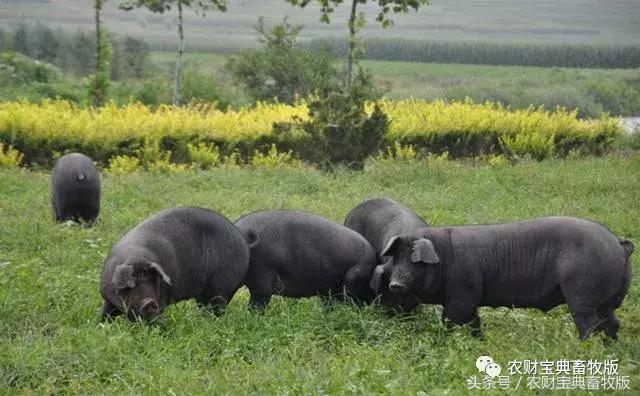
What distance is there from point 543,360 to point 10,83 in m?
22.3

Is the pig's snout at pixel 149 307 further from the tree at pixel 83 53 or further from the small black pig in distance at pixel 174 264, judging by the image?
the tree at pixel 83 53

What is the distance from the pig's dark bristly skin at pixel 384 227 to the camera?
265 inches

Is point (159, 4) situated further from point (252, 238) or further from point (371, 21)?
point (252, 238)

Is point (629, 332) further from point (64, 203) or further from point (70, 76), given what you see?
point (70, 76)

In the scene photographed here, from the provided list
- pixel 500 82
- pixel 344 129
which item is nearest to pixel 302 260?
pixel 344 129

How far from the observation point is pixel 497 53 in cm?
2347

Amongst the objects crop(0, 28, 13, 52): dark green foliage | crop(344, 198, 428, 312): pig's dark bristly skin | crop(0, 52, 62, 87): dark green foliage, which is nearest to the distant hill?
crop(0, 28, 13, 52): dark green foliage

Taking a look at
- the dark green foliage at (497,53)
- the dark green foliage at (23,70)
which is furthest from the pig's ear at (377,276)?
the dark green foliage at (23,70)

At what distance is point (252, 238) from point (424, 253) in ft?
4.42

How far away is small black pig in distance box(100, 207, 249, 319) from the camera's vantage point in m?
5.95

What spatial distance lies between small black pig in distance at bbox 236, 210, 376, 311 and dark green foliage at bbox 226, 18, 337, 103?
14.1m

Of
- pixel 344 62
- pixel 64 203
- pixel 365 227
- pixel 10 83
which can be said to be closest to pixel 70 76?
pixel 10 83

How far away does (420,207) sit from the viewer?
36.9 ft

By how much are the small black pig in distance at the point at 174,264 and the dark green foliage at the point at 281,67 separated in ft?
47.5
